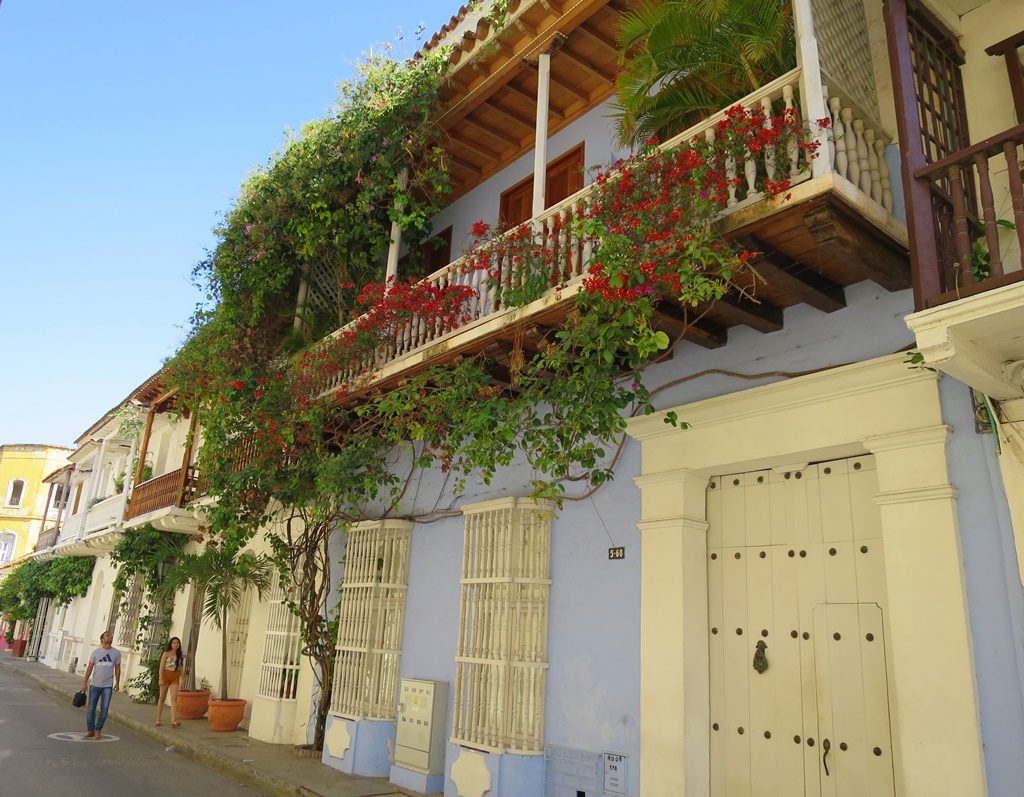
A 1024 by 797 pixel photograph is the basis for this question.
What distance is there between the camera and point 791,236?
501 centimetres

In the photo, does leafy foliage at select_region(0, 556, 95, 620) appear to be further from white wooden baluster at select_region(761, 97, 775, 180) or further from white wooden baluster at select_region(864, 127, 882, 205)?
white wooden baluster at select_region(864, 127, 882, 205)

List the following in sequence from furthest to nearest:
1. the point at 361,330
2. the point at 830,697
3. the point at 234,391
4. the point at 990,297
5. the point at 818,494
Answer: the point at 234,391
the point at 361,330
the point at 818,494
the point at 830,697
the point at 990,297

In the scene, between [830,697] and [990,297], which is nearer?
[990,297]

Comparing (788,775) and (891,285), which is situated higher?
(891,285)

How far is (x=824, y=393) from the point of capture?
5.40 metres

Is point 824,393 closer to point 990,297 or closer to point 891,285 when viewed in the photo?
point 891,285

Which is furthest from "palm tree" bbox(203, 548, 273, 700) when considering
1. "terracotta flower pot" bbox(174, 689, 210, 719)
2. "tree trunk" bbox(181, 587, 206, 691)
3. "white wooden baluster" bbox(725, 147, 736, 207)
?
"white wooden baluster" bbox(725, 147, 736, 207)

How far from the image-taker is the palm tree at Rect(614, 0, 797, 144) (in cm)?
566

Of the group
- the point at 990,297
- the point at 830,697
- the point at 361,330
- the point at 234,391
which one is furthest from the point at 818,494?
the point at 234,391

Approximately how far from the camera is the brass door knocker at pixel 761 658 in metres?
5.60

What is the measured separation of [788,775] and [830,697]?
0.61 meters

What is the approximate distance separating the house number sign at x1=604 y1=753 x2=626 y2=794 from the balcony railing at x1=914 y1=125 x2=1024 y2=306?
13.3ft

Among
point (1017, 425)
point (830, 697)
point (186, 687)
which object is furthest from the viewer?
point (186, 687)

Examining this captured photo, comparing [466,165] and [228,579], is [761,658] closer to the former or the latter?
[466,165]
